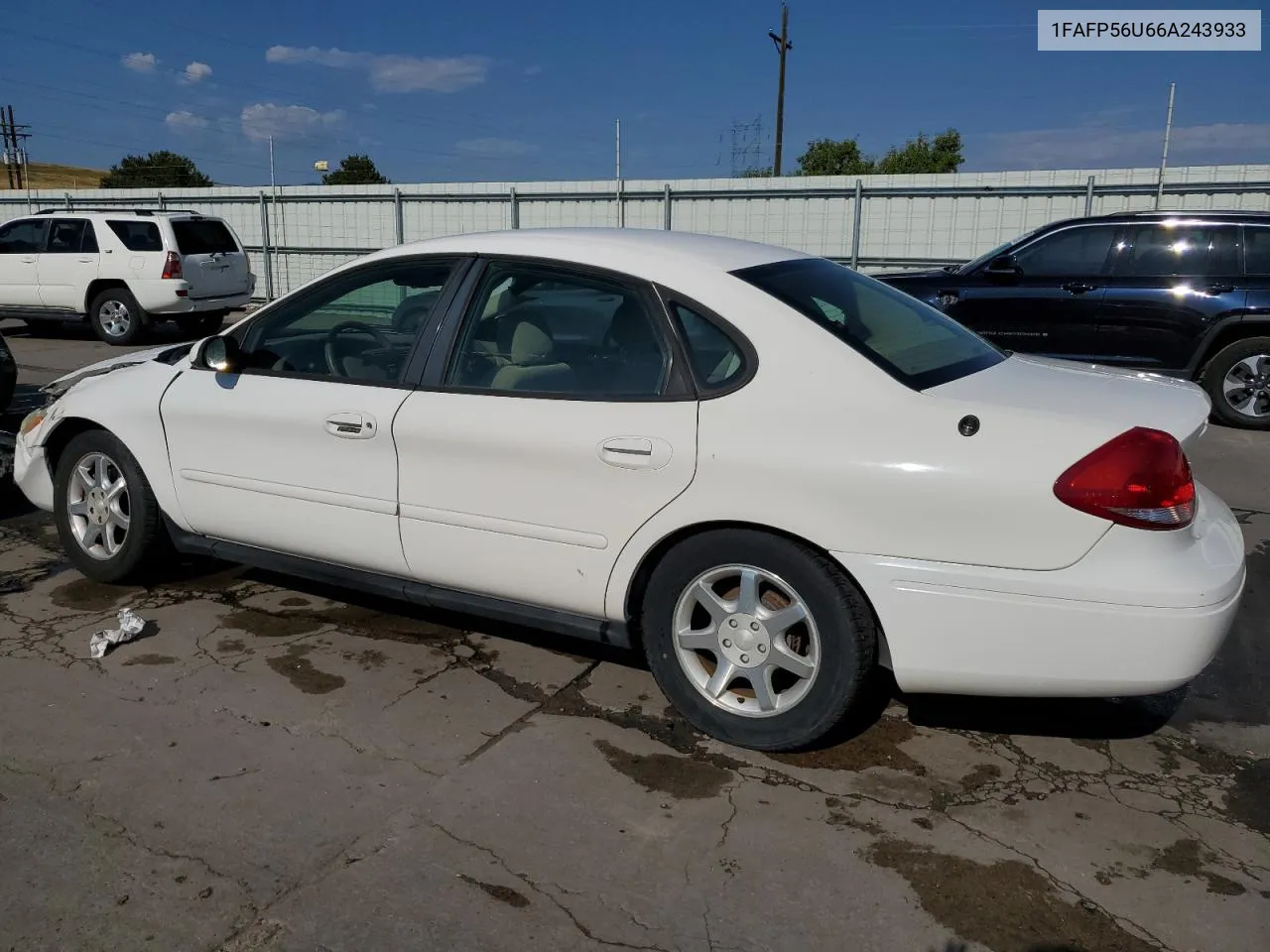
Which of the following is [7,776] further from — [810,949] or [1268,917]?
[1268,917]

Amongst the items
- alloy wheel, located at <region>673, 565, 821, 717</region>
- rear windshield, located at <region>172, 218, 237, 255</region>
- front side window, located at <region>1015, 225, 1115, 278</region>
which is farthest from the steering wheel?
rear windshield, located at <region>172, 218, 237, 255</region>

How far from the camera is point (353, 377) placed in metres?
3.98

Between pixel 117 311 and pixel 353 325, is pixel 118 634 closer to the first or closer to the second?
pixel 353 325

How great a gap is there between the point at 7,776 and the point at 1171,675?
337 cm

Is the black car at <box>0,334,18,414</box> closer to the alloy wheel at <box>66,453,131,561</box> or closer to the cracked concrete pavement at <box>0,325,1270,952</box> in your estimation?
the alloy wheel at <box>66,453,131,561</box>

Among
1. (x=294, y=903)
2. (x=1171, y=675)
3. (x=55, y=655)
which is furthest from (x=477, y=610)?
(x=1171, y=675)

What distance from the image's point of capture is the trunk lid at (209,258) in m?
14.2

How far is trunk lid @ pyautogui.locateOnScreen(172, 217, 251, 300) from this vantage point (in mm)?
14250

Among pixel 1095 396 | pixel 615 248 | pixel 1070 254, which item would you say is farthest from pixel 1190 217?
pixel 615 248

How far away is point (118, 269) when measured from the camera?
14.2 m

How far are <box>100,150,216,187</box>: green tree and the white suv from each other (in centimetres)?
4163

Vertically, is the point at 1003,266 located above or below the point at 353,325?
above

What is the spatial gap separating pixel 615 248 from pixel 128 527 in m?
2.57

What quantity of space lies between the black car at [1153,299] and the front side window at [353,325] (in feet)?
20.9
